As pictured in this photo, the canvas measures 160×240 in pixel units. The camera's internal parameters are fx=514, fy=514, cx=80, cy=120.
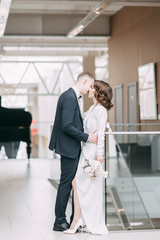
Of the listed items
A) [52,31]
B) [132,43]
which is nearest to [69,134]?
[132,43]

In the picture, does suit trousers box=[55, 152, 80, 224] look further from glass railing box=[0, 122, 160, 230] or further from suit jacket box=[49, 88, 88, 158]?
glass railing box=[0, 122, 160, 230]

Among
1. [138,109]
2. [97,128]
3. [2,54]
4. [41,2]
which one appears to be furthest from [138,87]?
[97,128]

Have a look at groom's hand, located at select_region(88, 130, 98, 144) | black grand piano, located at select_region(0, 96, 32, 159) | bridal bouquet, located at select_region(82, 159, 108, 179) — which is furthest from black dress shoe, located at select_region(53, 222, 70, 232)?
black grand piano, located at select_region(0, 96, 32, 159)

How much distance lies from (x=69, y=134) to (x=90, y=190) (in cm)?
57

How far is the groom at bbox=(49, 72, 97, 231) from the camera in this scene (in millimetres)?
4676

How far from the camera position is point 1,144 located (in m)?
13.6

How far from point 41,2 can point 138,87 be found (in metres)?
3.12

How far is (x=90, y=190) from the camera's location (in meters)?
4.81

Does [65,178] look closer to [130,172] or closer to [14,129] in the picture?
[130,172]

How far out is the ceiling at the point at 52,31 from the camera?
14.0 meters

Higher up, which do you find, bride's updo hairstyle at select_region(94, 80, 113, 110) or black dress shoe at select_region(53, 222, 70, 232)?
bride's updo hairstyle at select_region(94, 80, 113, 110)

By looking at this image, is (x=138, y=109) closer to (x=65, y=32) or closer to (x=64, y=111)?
(x=65, y=32)

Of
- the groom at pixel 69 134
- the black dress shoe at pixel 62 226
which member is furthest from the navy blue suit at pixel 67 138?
the black dress shoe at pixel 62 226

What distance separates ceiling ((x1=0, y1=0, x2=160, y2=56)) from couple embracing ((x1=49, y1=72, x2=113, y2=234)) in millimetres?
9083
